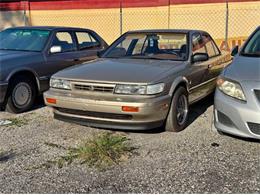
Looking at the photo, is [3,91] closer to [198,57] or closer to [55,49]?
[55,49]

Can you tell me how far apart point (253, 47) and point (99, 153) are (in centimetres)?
282

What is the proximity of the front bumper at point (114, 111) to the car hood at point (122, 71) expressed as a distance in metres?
0.25

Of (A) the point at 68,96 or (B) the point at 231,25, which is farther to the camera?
(B) the point at 231,25

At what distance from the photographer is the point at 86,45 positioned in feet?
25.9

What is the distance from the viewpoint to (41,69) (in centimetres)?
657

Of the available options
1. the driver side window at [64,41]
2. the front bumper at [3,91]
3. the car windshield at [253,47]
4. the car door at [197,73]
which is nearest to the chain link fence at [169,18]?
the driver side window at [64,41]

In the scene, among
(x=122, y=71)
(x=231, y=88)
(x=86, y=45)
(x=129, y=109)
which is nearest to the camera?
(x=231, y=88)

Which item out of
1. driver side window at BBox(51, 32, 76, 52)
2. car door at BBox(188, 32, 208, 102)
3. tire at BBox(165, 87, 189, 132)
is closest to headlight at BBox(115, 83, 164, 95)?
tire at BBox(165, 87, 189, 132)

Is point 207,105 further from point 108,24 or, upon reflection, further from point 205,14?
point 108,24

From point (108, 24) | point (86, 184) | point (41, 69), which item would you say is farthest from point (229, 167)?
point (108, 24)

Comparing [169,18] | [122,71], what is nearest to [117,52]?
[122,71]

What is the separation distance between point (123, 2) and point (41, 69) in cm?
1415

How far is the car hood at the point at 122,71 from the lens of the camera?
4.76 metres

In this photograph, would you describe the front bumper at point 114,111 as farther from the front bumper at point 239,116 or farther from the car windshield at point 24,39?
the car windshield at point 24,39
